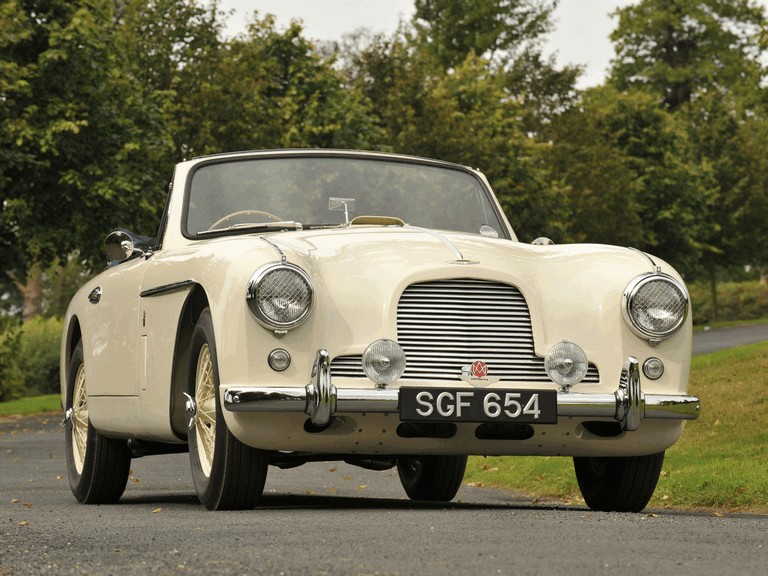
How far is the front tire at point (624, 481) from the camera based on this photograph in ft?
24.9

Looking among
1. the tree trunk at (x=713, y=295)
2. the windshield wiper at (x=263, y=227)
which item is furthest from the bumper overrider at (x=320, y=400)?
the tree trunk at (x=713, y=295)

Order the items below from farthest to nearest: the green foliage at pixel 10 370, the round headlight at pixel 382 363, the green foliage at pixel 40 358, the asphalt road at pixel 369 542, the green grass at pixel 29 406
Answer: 1. the green foliage at pixel 40 358
2. the green foliage at pixel 10 370
3. the green grass at pixel 29 406
4. the round headlight at pixel 382 363
5. the asphalt road at pixel 369 542

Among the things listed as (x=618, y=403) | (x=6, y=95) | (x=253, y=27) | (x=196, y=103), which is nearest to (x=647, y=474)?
(x=618, y=403)

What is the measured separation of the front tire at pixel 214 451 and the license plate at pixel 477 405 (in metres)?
0.78

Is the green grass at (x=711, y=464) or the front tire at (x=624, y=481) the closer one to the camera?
the front tire at (x=624, y=481)

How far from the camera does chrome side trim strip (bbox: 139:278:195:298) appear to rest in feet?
24.3

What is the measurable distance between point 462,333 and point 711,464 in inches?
210

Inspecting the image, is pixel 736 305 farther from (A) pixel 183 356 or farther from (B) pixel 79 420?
(A) pixel 183 356

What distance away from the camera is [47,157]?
29.1m

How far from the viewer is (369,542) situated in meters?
5.37

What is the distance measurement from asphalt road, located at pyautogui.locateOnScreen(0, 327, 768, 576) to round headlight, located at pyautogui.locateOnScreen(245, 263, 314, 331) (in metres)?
0.88

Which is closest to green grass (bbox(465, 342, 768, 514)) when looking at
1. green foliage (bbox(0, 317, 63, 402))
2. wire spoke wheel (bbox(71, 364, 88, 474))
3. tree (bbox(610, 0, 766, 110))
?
wire spoke wheel (bbox(71, 364, 88, 474))

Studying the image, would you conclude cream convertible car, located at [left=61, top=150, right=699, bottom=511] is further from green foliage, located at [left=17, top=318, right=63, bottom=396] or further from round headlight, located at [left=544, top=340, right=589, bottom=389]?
green foliage, located at [left=17, top=318, right=63, bottom=396]

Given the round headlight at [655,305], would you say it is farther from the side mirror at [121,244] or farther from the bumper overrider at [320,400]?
the side mirror at [121,244]
